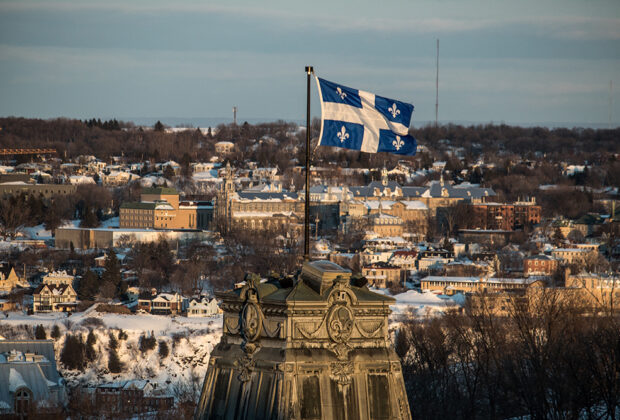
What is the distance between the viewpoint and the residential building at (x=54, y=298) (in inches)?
2970

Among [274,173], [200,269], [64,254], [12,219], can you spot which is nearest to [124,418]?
[200,269]

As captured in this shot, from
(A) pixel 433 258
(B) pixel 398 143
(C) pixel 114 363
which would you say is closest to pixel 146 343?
(C) pixel 114 363

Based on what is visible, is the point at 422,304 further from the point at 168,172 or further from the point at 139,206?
the point at 168,172

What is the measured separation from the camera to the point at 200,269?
91.5 meters

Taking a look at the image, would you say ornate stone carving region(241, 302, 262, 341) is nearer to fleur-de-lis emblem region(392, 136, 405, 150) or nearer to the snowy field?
fleur-de-lis emblem region(392, 136, 405, 150)

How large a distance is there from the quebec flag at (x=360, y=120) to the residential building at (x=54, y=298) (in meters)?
63.3

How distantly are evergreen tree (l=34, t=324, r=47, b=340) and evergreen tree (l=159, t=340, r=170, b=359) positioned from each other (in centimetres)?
492

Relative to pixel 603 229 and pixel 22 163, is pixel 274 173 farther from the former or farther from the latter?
pixel 603 229

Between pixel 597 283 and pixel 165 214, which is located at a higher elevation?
pixel 165 214

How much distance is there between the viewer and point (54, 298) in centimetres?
7750

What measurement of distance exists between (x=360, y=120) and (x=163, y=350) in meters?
48.9

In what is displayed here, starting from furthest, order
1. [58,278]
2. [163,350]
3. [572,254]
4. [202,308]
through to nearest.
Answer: [572,254], [58,278], [202,308], [163,350]

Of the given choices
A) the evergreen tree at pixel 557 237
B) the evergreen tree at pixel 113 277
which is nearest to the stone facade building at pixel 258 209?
the evergreen tree at pixel 557 237

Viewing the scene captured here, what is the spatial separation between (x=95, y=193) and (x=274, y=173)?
3284cm
